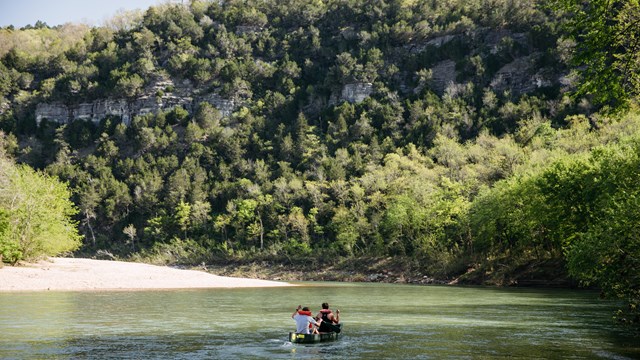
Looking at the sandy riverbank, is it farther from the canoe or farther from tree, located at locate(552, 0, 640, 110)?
tree, located at locate(552, 0, 640, 110)

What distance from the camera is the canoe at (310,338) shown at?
28.1 meters

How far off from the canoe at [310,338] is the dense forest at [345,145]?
26524 millimetres

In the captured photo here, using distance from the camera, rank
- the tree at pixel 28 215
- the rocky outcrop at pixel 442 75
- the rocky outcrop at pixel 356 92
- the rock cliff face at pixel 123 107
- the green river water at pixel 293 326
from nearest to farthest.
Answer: the green river water at pixel 293 326 < the tree at pixel 28 215 < the rocky outcrop at pixel 442 75 < the rocky outcrop at pixel 356 92 < the rock cliff face at pixel 123 107

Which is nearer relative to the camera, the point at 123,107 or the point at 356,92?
the point at 356,92

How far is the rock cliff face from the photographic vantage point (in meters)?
182

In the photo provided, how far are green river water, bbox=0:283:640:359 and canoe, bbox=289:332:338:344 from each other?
0.38m

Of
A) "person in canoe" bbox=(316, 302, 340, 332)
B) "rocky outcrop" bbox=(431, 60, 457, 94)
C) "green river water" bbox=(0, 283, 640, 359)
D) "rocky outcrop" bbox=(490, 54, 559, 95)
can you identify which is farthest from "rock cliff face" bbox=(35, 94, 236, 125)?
"person in canoe" bbox=(316, 302, 340, 332)

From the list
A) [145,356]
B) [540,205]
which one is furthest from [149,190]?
[145,356]

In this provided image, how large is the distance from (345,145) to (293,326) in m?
116

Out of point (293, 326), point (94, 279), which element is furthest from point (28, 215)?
point (293, 326)

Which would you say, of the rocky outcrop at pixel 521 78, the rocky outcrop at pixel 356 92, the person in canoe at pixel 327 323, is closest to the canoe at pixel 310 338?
the person in canoe at pixel 327 323

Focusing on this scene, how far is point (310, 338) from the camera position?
2872 cm

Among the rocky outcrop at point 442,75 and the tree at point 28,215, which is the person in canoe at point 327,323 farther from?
the rocky outcrop at point 442,75

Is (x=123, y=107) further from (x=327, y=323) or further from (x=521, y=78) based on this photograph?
(x=327, y=323)
